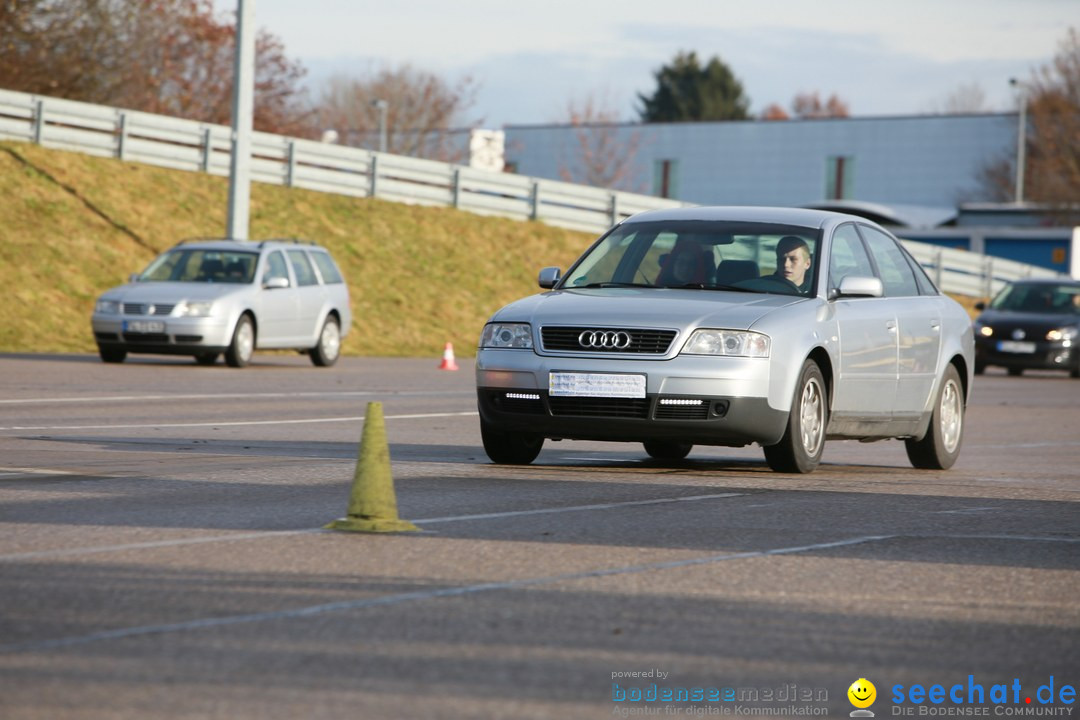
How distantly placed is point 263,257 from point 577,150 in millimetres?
76373

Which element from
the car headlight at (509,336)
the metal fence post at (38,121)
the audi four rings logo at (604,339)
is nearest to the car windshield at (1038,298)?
the metal fence post at (38,121)

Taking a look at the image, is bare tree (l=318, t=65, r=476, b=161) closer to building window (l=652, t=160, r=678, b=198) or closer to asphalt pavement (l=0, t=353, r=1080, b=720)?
building window (l=652, t=160, r=678, b=198)

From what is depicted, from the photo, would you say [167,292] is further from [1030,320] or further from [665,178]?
[665,178]

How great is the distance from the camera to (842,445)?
15797 mm

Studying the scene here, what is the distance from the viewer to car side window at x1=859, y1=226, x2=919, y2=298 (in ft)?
42.0

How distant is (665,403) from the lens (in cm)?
1066

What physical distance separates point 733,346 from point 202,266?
16.3 meters

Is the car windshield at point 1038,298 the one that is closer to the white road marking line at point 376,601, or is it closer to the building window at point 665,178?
the white road marking line at point 376,601

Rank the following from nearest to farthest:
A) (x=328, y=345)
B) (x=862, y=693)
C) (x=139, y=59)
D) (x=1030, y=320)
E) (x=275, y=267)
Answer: (x=862, y=693), (x=275, y=267), (x=328, y=345), (x=1030, y=320), (x=139, y=59)

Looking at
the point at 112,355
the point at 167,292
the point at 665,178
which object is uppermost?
the point at 665,178

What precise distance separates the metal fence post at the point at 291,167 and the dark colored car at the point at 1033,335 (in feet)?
54.9

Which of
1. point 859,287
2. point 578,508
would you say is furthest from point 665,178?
point 578,508

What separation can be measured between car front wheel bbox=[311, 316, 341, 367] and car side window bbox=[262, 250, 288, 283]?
3.90 ft

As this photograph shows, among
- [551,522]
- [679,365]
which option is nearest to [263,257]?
[679,365]
